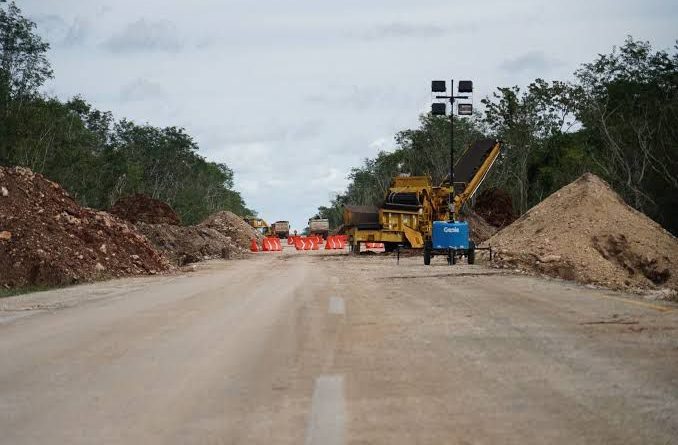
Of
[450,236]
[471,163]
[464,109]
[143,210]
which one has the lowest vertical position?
[450,236]

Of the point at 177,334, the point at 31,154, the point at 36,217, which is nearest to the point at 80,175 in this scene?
the point at 31,154

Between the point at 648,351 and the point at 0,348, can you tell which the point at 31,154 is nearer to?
the point at 0,348

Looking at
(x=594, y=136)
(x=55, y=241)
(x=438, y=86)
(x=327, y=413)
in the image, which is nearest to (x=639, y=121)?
(x=594, y=136)

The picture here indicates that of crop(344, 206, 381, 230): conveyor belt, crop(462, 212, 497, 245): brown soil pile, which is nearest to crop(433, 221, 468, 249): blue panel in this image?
crop(344, 206, 381, 230): conveyor belt

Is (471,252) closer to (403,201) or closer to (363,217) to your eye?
(403,201)

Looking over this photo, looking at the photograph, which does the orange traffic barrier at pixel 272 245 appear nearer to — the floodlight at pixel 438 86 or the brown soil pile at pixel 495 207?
the brown soil pile at pixel 495 207

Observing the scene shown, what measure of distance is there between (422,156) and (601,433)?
73.5 metres

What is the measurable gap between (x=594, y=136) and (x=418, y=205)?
25584 mm

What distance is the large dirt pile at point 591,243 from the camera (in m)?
28.7

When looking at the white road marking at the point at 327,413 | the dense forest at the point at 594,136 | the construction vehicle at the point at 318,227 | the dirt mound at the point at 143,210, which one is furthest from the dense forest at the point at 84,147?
the white road marking at the point at 327,413

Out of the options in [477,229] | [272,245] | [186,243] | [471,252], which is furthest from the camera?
[272,245]

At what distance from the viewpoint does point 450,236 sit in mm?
27391

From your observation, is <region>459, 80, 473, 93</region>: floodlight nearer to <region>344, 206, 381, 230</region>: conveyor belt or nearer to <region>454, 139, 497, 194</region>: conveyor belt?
<region>454, 139, 497, 194</region>: conveyor belt

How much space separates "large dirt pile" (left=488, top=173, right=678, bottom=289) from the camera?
28.7m
